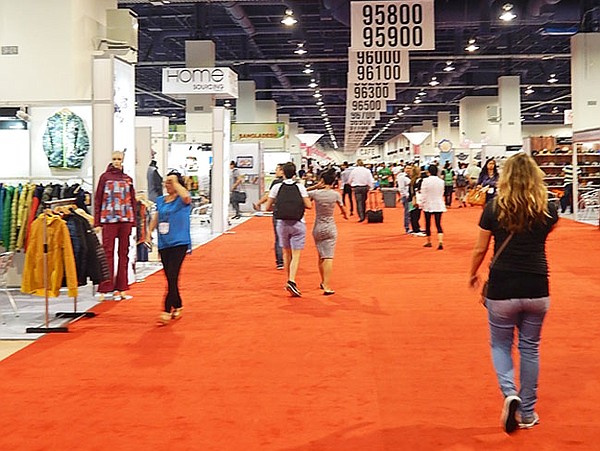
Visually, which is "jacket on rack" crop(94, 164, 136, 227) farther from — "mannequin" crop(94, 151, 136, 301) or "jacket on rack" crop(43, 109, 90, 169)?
"jacket on rack" crop(43, 109, 90, 169)

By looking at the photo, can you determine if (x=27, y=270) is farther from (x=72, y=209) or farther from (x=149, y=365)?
(x=149, y=365)

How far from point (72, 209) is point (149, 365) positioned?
7.52 ft

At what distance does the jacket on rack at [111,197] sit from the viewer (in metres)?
8.20

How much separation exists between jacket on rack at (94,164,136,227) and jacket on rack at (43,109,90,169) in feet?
4.36

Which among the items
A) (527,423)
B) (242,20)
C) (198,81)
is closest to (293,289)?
(527,423)

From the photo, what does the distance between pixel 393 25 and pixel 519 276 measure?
781cm

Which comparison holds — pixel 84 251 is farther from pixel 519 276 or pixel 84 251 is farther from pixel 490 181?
pixel 490 181

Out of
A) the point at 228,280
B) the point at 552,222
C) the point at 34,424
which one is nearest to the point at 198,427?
the point at 34,424

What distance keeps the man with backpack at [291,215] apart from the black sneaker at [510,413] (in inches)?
190

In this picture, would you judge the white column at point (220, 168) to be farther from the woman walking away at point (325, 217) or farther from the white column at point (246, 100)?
the white column at point (246, 100)

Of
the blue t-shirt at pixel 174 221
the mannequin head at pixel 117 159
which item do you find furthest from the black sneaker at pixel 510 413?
the mannequin head at pixel 117 159

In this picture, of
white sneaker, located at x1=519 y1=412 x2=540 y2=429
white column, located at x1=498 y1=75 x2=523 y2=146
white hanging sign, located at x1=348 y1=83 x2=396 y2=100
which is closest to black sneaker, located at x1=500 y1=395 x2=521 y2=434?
white sneaker, located at x1=519 y1=412 x2=540 y2=429

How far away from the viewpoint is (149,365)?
19.2 ft

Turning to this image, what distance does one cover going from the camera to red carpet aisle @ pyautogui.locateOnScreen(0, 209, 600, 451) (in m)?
4.25
